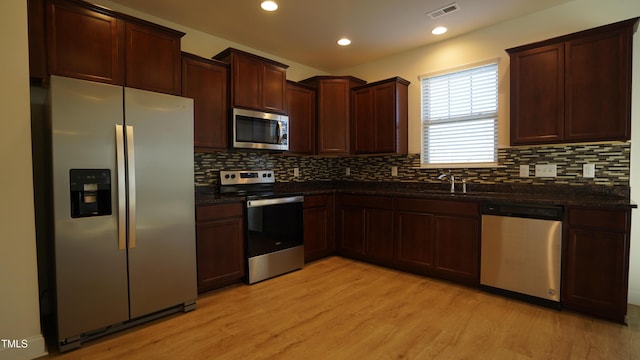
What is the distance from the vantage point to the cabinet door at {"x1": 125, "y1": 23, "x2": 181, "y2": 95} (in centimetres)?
254

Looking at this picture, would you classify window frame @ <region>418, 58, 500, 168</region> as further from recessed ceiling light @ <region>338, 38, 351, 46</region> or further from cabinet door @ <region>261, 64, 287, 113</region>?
cabinet door @ <region>261, 64, 287, 113</region>

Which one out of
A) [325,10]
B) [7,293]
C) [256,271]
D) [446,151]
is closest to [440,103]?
[446,151]

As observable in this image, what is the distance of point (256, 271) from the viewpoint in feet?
10.5

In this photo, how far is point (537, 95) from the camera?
113 inches

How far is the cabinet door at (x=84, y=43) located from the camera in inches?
87.0

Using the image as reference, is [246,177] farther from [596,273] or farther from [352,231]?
[596,273]

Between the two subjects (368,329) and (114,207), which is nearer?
(114,207)

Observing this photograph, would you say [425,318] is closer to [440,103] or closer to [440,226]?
[440,226]

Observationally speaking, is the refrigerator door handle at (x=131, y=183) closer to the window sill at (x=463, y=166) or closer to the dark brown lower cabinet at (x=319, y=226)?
the dark brown lower cabinet at (x=319, y=226)

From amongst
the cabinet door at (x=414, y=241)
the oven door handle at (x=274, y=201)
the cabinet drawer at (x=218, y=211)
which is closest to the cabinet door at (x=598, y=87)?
the cabinet door at (x=414, y=241)

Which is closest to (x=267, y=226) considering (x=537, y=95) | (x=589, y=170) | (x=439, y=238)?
(x=439, y=238)

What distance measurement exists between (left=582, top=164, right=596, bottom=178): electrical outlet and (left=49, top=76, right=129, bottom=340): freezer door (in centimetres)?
385

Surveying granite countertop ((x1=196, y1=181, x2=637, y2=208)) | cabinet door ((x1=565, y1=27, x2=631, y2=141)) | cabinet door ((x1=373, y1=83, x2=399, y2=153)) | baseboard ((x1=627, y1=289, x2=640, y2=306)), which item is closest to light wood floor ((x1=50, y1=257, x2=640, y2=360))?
baseboard ((x1=627, y1=289, x2=640, y2=306))

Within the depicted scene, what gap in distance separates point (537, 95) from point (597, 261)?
148 centimetres
